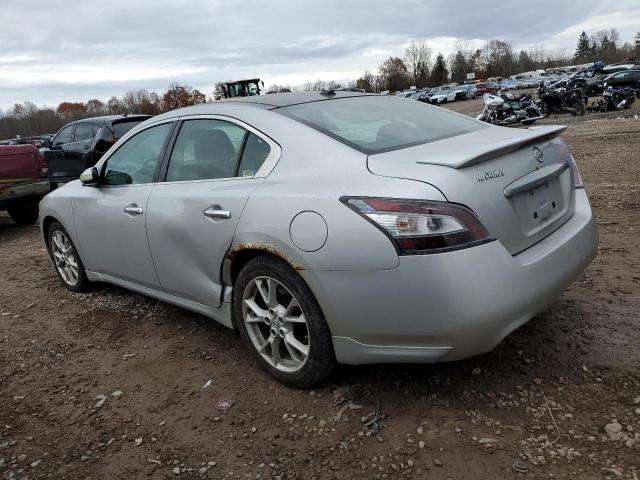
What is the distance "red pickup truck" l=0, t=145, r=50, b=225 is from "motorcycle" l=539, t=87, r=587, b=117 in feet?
60.8

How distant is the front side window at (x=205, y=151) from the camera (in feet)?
10.2

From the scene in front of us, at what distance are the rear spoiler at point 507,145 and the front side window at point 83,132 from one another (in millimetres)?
10097

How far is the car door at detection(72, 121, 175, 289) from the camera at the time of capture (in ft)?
11.8

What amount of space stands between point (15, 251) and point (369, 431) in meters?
6.29

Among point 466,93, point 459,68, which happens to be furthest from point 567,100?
point 459,68

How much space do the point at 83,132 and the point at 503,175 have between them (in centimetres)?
1078

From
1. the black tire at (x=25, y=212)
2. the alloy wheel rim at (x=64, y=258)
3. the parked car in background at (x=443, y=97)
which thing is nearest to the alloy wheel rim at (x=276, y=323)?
the alloy wheel rim at (x=64, y=258)

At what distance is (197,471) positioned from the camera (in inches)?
93.4

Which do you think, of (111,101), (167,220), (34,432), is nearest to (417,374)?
(167,220)

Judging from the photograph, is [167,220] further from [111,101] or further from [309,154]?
[111,101]

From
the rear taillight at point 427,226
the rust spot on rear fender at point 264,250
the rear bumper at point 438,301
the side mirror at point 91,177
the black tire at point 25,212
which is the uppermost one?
the side mirror at point 91,177

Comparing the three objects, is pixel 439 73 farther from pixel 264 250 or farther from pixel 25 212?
pixel 264 250

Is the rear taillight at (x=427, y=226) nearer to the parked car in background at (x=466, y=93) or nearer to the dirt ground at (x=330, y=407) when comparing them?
the dirt ground at (x=330, y=407)

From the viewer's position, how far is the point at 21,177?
8.22 m
